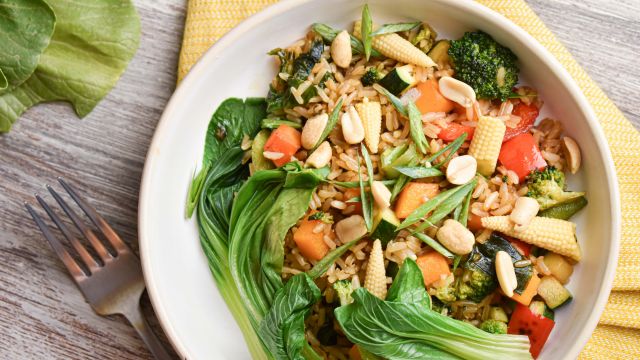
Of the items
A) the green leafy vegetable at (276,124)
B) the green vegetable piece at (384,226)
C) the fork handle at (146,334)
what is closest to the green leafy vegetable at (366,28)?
the green leafy vegetable at (276,124)

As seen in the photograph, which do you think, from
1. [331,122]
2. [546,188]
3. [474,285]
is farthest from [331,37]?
[474,285]

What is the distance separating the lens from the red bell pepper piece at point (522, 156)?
2.77 metres

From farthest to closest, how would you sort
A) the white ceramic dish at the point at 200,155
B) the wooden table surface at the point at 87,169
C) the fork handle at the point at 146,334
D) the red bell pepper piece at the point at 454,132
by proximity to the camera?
the wooden table surface at the point at 87,169
the fork handle at the point at 146,334
the red bell pepper piece at the point at 454,132
the white ceramic dish at the point at 200,155

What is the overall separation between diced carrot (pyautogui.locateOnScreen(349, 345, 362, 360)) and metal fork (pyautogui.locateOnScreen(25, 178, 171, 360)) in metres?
0.98

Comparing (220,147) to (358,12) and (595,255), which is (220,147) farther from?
(595,255)

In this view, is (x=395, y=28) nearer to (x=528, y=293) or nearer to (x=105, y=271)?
(x=528, y=293)

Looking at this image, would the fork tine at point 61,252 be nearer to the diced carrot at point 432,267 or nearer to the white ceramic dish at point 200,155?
the white ceramic dish at point 200,155

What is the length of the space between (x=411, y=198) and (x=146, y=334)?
151cm

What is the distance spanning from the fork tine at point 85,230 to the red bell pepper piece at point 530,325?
6.56 ft

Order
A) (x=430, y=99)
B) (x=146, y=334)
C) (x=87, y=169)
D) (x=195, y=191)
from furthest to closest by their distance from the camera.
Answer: (x=87, y=169), (x=146, y=334), (x=195, y=191), (x=430, y=99)

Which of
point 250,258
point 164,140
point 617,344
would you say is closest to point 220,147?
point 164,140

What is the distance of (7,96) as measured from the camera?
10.7 ft

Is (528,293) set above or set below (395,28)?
below

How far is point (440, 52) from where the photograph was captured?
9.43 feet
